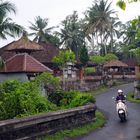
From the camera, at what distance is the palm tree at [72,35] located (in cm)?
6719

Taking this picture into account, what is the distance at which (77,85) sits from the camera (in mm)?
40406

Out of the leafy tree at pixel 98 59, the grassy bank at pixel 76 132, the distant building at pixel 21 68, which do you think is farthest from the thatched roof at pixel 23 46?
the leafy tree at pixel 98 59

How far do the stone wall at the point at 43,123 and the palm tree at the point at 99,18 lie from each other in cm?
4888

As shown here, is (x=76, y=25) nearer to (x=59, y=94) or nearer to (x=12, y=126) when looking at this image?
(x=59, y=94)

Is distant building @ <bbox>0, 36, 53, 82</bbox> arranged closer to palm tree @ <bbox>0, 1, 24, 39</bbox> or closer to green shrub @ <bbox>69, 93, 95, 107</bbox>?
palm tree @ <bbox>0, 1, 24, 39</bbox>

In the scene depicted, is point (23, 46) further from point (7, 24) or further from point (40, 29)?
point (40, 29)

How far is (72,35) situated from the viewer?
6688 centimetres

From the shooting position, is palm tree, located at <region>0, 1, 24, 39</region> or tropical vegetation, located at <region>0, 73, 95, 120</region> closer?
tropical vegetation, located at <region>0, 73, 95, 120</region>

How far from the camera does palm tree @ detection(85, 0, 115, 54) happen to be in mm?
64938

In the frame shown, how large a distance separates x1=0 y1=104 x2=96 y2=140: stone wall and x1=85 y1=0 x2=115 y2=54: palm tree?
1924 inches

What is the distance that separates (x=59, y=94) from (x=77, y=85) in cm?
1737

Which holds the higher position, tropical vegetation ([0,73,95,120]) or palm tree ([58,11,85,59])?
palm tree ([58,11,85,59])

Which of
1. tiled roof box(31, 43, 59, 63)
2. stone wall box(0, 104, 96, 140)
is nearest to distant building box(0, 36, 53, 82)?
tiled roof box(31, 43, 59, 63)

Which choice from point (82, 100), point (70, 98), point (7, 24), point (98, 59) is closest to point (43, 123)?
point (82, 100)
